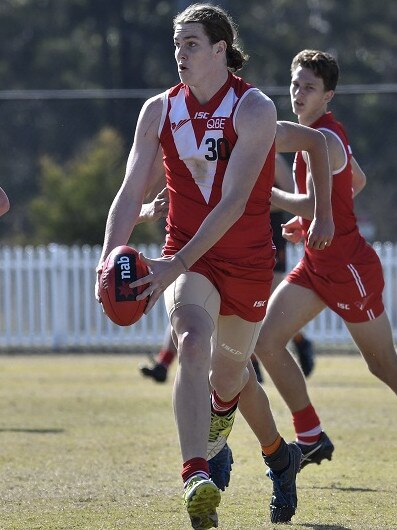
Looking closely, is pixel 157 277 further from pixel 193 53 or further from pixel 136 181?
pixel 193 53

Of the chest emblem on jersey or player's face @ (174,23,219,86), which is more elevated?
player's face @ (174,23,219,86)

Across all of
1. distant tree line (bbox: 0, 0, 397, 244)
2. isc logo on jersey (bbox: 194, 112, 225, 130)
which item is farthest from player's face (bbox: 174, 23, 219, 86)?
distant tree line (bbox: 0, 0, 397, 244)

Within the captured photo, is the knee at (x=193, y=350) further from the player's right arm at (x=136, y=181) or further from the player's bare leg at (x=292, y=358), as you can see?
the player's bare leg at (x=292, y=358)

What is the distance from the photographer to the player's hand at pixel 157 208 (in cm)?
573

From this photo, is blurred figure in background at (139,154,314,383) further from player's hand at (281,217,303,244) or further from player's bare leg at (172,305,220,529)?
player's bare leg at (172,305,220,529)

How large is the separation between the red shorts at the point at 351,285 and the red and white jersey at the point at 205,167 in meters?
1.50

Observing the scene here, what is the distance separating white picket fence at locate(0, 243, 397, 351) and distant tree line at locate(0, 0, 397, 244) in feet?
4.67

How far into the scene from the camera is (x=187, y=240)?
5270 mm

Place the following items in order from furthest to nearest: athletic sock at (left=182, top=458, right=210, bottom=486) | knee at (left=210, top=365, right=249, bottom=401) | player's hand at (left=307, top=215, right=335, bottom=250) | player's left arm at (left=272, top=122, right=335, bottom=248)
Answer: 1. player's hand at (left=307, top=215, right=335, bottom=250)
2. player's left arm at (left=272, top=122, right=335, bottom=248)
3. knee at (left=210, top=365, right=249, bottom=401)
4. athletic sock at (left=182, top=458, right=210, bottom=486)

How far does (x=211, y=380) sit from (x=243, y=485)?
1242 millimetres

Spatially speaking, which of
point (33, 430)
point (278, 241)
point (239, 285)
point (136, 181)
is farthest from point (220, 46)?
point (278, 241)

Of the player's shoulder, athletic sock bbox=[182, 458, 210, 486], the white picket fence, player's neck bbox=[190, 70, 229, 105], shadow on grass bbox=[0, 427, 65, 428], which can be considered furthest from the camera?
the white picket fence

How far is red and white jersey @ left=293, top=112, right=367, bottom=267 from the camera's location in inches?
263

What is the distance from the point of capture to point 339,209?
22.0ft
